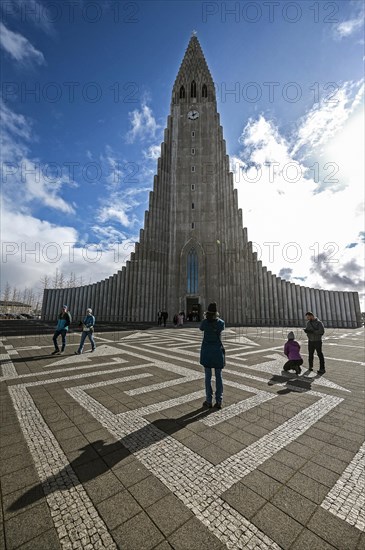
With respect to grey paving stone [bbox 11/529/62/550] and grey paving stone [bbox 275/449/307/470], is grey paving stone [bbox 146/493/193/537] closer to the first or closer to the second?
grey paving stone [bbox 11/529/62/550]

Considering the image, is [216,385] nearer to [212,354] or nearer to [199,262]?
[212,354]

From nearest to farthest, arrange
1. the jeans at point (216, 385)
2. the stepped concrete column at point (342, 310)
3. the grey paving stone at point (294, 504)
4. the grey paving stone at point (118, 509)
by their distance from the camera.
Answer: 1. the grey paving stone at point (118, 509)
2. the grey paving stone at point (294, 504)
3. the jeans at point (216, 385)
4. the stepped concrete column at point (342, 310)

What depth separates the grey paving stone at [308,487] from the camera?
2.53 metres

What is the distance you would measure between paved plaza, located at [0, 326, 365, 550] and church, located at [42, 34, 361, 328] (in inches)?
1270

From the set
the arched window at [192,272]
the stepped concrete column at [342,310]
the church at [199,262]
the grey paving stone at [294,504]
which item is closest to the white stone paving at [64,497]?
the grey paving stone at [294,504]

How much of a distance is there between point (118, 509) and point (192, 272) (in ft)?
121

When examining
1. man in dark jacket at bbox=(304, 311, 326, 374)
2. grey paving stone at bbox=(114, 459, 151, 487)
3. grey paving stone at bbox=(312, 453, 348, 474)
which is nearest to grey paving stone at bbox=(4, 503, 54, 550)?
grey paving stone at bbox=(114, 459, 151, 487)

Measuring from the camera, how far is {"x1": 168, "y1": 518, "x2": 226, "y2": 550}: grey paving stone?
1947 millimetres

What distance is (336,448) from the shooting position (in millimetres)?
3426

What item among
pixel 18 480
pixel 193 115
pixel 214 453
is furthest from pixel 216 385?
pixel 193 115

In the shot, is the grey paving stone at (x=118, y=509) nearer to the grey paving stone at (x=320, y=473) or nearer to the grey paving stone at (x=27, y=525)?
the grey paving stone at (x=27, y=525)

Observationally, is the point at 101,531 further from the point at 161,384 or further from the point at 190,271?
the point at 190,271

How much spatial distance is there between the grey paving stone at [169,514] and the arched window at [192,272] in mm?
36137

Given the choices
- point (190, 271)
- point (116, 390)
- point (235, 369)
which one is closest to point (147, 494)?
point (116, 390)
